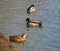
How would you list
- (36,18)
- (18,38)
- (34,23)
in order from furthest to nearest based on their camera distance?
(36,18), (34,23), (18,38)

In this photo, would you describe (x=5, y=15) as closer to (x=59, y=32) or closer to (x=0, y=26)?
(x=0, y=26)

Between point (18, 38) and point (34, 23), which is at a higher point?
point (34, 23)

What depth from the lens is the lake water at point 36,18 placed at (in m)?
16.1

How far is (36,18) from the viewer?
74.4 ft

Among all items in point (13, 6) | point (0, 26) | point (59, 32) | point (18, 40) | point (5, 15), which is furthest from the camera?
point (13, 6)

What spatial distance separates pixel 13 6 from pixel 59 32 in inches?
402

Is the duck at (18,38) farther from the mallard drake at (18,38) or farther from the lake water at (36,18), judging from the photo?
the lake water at (36,18)

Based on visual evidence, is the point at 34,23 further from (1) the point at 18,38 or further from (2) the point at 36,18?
(1) the point at 18,38

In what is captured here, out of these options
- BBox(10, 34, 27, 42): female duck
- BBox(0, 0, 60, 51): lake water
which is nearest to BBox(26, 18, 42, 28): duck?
BBox(0, 0, 60, 51): lake water

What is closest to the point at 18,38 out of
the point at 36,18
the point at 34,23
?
the point at 34,23

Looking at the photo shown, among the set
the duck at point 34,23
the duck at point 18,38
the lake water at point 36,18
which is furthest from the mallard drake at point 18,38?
the duck at point 34,23

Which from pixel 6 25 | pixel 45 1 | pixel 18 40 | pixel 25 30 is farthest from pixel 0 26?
pixel 45 1

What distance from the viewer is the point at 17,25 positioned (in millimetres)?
20281

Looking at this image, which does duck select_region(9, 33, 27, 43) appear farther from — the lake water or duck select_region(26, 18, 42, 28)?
duck select_region(26, 18, 42, 28)
